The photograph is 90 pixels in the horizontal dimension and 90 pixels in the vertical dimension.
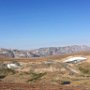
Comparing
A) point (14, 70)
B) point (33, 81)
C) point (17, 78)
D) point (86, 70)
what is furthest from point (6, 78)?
point (86, 70)

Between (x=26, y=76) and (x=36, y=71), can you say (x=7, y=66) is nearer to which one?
(x=36, y=71)

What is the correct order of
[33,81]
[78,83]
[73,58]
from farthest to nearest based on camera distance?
[73,58] < [33,81] < [78,83]

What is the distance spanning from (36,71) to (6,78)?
1346 centimetres

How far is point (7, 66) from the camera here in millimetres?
83000

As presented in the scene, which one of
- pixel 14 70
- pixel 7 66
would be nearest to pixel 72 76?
pixel 14 70

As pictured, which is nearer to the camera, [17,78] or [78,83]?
[78,83]

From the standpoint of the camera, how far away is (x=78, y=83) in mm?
53094

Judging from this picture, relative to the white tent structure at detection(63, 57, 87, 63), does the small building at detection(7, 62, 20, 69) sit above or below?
below

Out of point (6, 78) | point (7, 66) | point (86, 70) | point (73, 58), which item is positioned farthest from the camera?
point (73, 58)

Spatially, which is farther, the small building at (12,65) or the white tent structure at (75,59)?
the white tent structure at (75,59)

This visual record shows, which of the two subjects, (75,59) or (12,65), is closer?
(12,65)

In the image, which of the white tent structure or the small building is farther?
the white tent structure

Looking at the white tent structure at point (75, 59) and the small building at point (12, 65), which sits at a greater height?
the white tent structure at point (75, 59)

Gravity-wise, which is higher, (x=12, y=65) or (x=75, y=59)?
(x=75, y=59)
